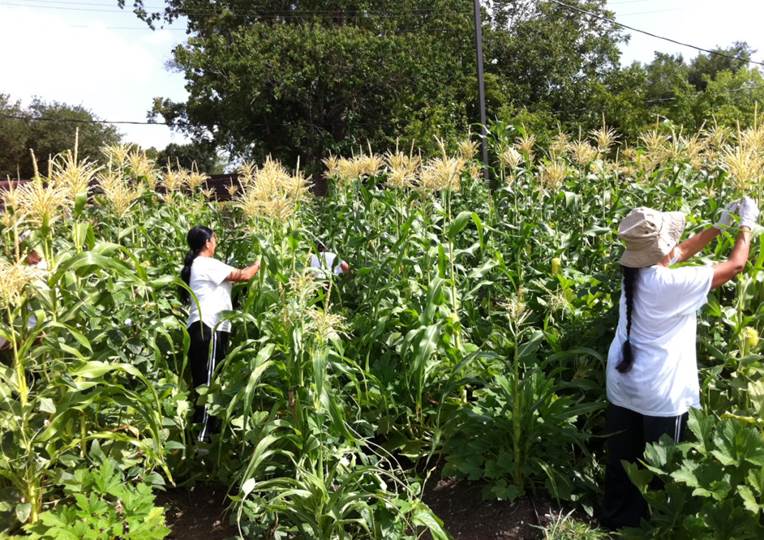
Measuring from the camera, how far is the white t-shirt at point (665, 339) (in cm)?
276

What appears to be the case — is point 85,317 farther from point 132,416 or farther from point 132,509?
point 132,509

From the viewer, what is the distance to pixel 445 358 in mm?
3719

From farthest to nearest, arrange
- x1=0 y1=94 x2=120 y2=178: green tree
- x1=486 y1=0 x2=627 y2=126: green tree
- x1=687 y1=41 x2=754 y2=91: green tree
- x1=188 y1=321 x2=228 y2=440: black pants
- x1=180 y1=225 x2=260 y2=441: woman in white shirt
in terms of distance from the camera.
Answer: x1=687 y1=41 x2=754 y2=91: green tree < x1=0 y1=94 x2=120 y2=178: green tree < x1=486 y1=0 x2=627 y2=126: green tree < x1=180 y1=225 x2=260 y2=441: woman in white shirt < x1=188 y1=321 x2=228 y2=440: black pants

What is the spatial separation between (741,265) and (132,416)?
3252mm

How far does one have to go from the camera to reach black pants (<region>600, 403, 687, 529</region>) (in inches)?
118

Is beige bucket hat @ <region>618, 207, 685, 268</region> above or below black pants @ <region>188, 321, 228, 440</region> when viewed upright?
above

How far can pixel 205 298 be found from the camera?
167 inches

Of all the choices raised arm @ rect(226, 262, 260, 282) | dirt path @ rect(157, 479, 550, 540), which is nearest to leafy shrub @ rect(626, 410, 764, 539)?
dirt path @ rect(157, 479, 550, 540)

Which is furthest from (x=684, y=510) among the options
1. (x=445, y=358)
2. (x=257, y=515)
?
(x=257, y=515)

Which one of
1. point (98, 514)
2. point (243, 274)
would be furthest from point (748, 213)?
point (98, 514)

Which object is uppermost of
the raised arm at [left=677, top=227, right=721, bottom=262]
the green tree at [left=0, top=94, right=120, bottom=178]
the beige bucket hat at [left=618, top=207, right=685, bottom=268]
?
the beige bucket hat at [left=618, top=207, right=685, bottom=268]

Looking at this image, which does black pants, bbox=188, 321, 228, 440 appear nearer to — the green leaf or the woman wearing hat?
the green leaf

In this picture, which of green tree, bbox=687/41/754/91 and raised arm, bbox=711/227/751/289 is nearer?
raised arm, bbox=711/227/751/289

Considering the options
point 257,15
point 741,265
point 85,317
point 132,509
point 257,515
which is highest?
point 257,15
